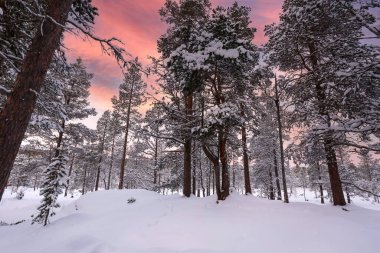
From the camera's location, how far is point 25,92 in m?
4.55

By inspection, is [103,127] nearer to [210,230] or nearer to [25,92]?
[210,230]

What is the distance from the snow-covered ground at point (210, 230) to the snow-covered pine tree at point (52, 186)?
26.7 inches

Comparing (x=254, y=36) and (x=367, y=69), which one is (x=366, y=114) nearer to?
(x=367, y=69)

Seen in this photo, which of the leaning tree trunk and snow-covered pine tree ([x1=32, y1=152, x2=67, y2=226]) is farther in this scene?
snow-covered pine tree ([x1=32, y1=152, x2=67, y2=226])

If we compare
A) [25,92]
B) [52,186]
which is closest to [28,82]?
[25,92]

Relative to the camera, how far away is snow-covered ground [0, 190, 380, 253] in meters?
6.80

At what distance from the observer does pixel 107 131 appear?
1479 inches

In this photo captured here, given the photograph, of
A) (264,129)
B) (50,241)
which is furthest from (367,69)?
(264,129)

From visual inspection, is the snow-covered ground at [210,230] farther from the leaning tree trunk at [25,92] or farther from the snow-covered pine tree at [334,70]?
the leaning tree trunk at [25,92]

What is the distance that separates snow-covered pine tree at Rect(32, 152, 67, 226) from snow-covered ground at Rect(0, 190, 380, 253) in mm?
678

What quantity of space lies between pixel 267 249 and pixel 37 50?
24.1ft

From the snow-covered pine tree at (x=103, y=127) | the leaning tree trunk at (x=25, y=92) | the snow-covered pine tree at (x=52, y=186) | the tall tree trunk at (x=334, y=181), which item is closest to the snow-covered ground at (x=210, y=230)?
the tall tree trunk at (x=334, y=181)

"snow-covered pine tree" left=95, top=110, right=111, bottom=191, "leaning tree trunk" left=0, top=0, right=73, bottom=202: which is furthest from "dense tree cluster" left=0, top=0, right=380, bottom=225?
"snow-covered pine tree" left=95, top=110, right=111, bottom=191

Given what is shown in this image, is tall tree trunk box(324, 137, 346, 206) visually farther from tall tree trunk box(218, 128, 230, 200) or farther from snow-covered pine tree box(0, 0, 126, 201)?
snow-covered pine tree box(0, 0, 126, 201)
